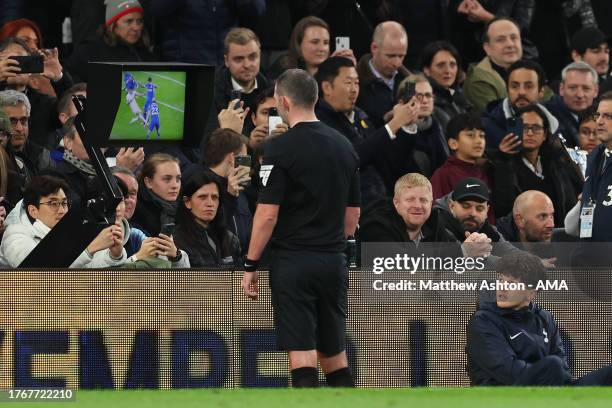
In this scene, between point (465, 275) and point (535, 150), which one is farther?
point (535, 150)

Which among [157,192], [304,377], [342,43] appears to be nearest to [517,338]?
[304,377]

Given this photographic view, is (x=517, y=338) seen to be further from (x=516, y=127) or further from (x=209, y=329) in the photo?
(x=516, y=127)

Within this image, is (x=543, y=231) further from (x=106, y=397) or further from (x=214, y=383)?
(x=106, y=397)

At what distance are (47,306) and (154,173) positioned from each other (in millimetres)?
1843

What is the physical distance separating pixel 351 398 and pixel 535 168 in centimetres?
549

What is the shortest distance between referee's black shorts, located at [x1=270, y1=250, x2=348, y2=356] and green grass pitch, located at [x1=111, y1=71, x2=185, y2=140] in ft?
3.81

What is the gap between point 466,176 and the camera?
13109 mm

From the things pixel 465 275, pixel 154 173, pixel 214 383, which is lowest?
pixel 214 383

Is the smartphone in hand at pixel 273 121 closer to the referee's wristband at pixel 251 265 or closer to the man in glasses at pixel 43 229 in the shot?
the man in glasses at pixel 43 229

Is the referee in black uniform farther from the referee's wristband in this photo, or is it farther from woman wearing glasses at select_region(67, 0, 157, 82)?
woman wearing glasses at select_region(67, 0, 157, 82)

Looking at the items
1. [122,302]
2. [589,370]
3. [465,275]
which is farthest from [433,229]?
[122,302]

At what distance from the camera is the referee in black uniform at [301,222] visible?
9195 millimetres

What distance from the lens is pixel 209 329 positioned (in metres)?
10.6

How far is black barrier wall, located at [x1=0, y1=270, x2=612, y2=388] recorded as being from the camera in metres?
10.5
